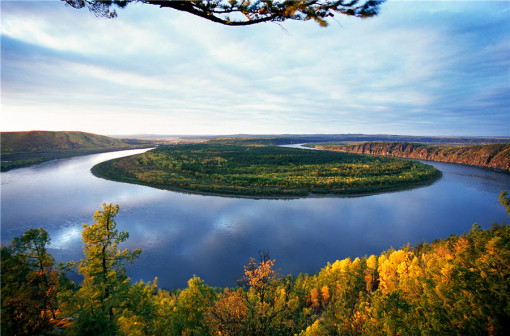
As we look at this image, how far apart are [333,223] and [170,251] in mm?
29826

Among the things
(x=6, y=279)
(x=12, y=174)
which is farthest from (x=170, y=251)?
(x=12, y=174)

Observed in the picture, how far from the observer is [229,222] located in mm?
41188

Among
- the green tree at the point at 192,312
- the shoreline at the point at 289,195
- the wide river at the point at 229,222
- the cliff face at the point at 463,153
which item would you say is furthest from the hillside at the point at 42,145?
the cliff face at the point at 463,153

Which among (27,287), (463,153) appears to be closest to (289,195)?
(27,287)

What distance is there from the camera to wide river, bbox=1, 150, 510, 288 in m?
29.6

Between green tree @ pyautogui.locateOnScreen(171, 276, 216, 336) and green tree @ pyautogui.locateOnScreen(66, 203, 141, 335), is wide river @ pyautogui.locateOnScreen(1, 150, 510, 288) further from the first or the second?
green tree @ pyautogui.locateOnScreen(66, 203, 141, 335)

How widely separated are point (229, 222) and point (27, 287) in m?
33.7

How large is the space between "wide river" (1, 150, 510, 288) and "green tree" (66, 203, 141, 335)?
58.4ft

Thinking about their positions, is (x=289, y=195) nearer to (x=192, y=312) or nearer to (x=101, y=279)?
(x=192, y=312)

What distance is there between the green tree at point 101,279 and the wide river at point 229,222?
1780 cm

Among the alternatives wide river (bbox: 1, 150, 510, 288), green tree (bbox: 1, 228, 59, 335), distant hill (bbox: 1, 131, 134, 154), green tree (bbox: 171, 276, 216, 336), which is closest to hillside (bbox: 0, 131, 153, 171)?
distant hill (bbox: 1, 131, 134, 154)

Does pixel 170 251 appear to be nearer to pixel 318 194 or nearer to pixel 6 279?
pixel 6 279

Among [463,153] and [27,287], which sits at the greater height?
[463,153]

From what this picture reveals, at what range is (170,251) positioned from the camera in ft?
103
